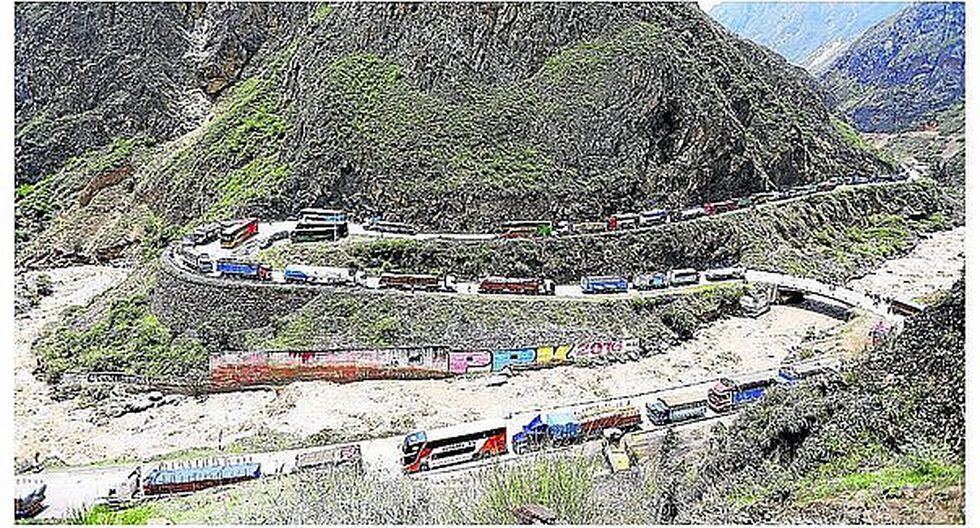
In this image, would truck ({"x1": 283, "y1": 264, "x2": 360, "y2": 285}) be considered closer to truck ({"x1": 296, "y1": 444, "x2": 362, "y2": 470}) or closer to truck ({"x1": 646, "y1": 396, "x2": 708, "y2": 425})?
truck ({"x1": 296, "y1": 444, "x2": 362, "y2": 470})

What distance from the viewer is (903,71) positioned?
130 m

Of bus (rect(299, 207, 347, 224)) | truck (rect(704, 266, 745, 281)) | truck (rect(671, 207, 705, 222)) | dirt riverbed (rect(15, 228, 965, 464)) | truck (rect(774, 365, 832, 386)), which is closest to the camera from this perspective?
truck (rect(774, 365, 832, 386))

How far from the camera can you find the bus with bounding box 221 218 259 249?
158 ft

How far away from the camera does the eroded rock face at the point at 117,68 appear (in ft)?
239

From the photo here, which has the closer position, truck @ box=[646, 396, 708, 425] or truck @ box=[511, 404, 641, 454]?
truck @ box=[511, 404, 641, 454]

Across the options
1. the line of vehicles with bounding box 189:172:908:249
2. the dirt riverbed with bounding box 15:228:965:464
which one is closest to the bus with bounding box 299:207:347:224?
the line of vehicles with bounding box 189:172:908:249

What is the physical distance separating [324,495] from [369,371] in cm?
2194

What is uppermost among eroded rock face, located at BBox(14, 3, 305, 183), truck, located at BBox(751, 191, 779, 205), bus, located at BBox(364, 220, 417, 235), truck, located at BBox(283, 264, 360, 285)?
eroded rock face, located at BBox(14, 3, 305, 183)

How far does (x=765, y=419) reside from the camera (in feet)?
69.6

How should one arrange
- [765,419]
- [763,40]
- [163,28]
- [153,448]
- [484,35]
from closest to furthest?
[765,419]
[153,448]
[484,35]
[163,28]
[763,40]

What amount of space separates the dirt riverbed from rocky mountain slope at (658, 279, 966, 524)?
15.2m

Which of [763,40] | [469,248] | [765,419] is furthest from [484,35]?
[763,40]

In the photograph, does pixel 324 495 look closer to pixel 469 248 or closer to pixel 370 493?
pixel 370 493

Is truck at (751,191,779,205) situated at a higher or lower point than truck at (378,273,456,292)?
higher
